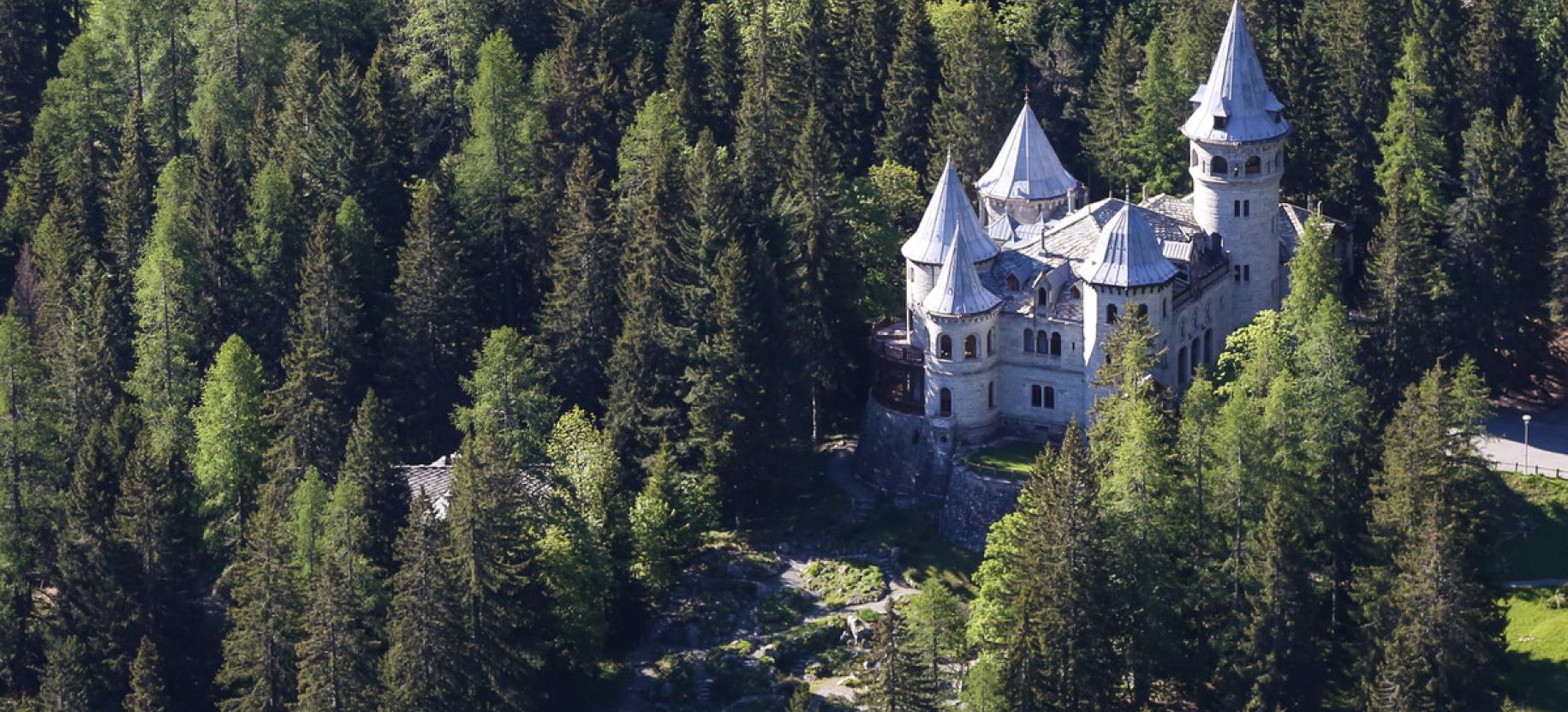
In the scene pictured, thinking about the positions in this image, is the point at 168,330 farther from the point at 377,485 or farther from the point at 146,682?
the point at 146,682

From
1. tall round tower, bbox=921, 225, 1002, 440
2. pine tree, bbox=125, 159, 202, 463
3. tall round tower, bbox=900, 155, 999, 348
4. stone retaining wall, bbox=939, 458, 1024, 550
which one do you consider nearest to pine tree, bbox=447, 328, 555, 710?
stone retaining wall, bbox=939, 458, 1024, 550

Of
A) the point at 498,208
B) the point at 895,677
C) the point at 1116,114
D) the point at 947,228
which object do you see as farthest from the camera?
the point at 1116,114

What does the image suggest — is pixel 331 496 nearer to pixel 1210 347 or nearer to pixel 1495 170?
pixel 1210 347

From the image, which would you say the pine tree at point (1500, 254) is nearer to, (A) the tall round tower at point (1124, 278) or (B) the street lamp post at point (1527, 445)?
(B) the street lamp post at point (1527, 445)

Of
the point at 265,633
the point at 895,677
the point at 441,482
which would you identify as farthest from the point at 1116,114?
the point at 265,633

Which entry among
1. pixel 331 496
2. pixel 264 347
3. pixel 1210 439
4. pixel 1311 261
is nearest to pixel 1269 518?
pixel 1210 439

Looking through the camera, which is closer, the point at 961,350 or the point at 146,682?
the point at 146,682
